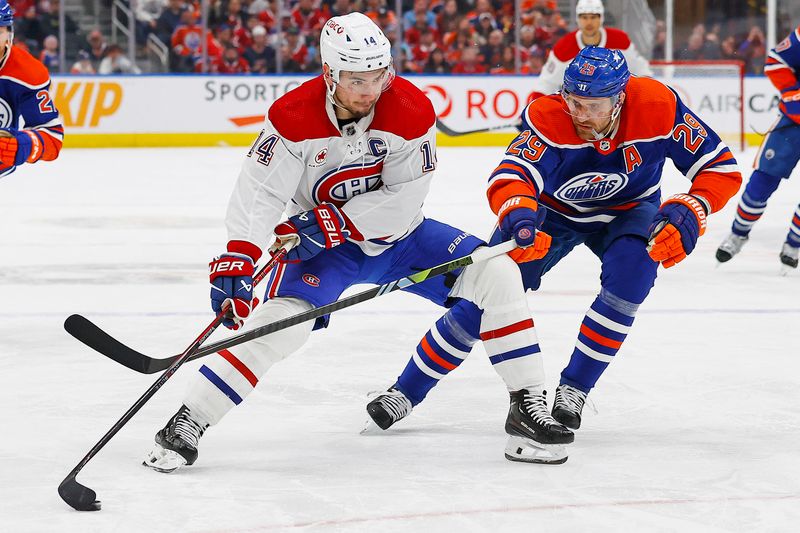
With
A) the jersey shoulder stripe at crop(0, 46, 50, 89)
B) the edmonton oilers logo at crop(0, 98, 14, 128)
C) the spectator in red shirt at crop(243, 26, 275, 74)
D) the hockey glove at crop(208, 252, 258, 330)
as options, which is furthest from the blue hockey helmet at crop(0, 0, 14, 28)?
the spectator in red shirt at crop(243, 26, 275, 74)

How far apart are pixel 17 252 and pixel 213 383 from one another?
10.7 ft

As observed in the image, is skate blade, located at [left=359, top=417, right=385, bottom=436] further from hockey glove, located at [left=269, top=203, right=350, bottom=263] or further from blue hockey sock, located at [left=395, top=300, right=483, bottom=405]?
hockey glove, located at [left=269, top=203, right=350, bottom=263]

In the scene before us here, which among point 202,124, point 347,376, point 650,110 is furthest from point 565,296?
point 202,124

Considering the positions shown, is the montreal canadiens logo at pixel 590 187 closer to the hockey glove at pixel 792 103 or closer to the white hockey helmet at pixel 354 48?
the white hockey helmet at pixel 354 48

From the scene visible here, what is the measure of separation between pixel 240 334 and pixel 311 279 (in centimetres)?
24

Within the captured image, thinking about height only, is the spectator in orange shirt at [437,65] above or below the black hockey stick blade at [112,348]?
below

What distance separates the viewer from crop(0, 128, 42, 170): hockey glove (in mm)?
3752

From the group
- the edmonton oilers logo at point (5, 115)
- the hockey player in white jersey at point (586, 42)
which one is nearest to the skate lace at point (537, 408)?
the edmonton oilers logo at point (5, 115)

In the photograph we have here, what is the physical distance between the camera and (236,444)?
2.56 meters

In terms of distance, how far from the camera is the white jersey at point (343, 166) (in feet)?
7.96

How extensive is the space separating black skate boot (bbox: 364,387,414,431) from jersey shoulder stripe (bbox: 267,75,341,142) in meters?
0.61

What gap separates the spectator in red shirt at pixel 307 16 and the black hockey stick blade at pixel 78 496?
401 inches

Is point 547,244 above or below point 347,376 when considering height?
above

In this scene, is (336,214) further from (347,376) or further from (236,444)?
(347,376)
